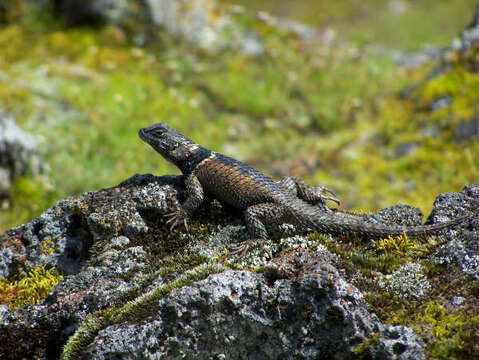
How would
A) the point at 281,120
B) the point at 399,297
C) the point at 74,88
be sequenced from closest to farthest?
the point at 399,297
the point at 74,88
the point at 281,120

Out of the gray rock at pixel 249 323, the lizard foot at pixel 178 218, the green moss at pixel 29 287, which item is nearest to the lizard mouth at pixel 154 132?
the lizard foot at pixel 178 218

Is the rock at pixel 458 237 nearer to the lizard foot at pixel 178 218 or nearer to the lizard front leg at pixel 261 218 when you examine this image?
the lizard front leg at pixel 261 218

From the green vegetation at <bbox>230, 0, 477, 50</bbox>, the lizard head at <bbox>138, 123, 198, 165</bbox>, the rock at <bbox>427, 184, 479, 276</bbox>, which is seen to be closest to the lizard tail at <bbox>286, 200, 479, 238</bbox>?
the rock at <bbox>427, 184, 479, 276</bbox>

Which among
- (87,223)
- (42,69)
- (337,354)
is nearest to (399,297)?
(337,354)

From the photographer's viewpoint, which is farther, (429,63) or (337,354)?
(429,63)

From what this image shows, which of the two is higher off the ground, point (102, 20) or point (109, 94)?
point (102, 20)

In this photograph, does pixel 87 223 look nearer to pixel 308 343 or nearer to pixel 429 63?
pixel 308 343

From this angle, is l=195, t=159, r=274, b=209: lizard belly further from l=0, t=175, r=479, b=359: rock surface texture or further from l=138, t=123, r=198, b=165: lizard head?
l=138, t=123, r=198, b=165: lizard head

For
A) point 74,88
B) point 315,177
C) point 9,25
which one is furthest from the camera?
point 9,25

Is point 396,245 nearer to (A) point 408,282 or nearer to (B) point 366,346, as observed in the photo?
(A) point 408,282
